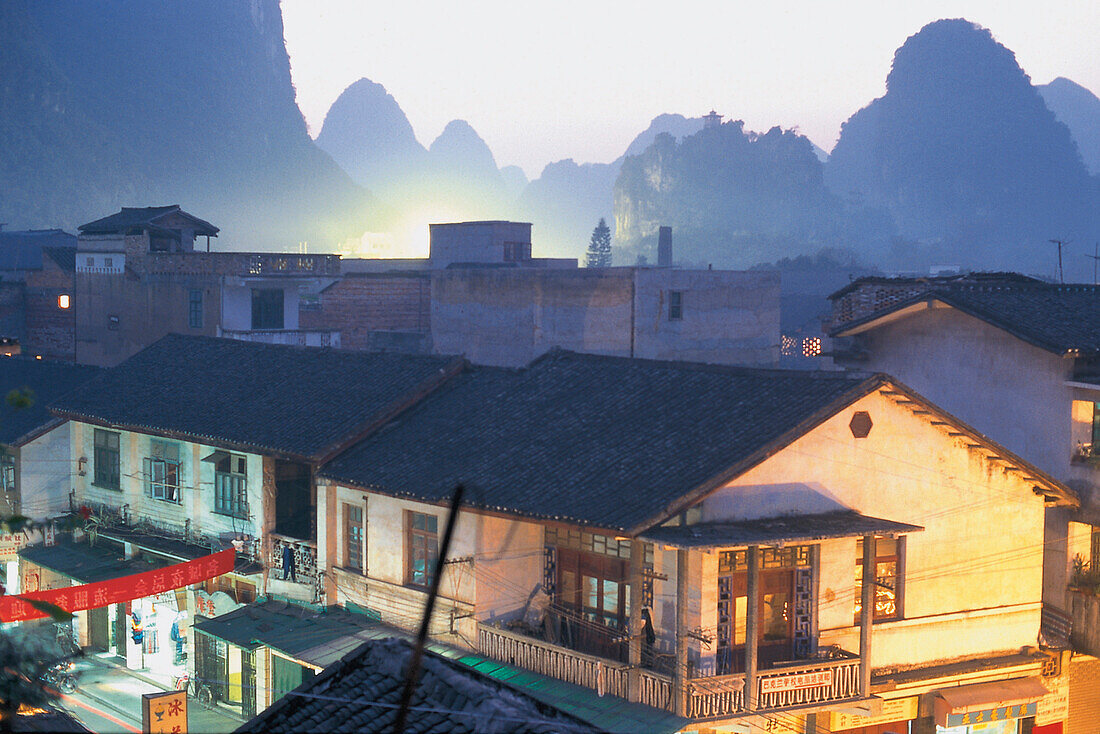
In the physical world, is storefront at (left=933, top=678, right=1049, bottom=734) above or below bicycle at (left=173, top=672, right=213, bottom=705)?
above

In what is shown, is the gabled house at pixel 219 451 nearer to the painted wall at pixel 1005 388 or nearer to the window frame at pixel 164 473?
the window frame at pixel 164 473

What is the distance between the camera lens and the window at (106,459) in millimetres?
33281

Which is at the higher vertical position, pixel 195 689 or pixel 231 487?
pixel 231 487

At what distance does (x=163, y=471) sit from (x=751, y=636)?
18.2 meters

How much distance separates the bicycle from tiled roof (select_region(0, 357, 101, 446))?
→ 986cm

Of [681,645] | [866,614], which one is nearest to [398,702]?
[681,645]

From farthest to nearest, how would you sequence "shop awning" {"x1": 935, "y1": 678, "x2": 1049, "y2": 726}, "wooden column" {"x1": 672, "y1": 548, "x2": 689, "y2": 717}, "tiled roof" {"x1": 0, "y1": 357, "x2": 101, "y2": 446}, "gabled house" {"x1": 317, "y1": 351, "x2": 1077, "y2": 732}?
"tiled roof" {"x1": 0, "y1": 357, "x2": 101, "y2": 446}, "shop awning" {"x1": 935, "y1": 678, "x2": 1049, "y2": 726}, "gabled house" {"x1": 317, "y1": 351, "x2": 1077, "y2": 732}, "wooden column" {"x1": 672, "y1": 548, "x2": 689, "y2": 717}

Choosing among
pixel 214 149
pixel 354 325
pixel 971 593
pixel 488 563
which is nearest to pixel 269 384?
pixel 488 563

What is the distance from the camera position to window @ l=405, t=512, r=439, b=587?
24.0 meters

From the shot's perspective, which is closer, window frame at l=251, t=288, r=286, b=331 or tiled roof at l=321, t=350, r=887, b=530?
tiled roof at l=321, t=350, r=887, b=530

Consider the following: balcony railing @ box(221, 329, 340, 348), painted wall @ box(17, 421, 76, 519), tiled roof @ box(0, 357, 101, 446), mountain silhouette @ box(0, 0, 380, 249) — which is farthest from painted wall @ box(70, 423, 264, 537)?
mountain silhouette @ box(0, 0, 380, 249)

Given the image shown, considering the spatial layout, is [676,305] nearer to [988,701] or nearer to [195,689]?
[195,689]

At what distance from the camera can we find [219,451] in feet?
96.3

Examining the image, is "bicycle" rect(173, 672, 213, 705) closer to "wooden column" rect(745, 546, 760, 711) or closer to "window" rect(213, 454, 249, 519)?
"window" rect(213, 454, 249, 519)
